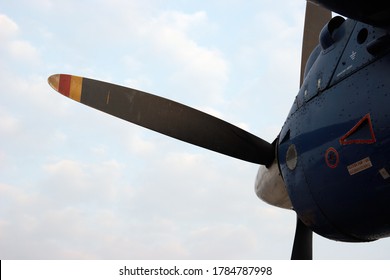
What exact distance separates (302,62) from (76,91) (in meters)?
6.17

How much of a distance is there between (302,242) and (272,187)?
64.3 inches

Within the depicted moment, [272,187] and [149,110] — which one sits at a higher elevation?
[149,110]

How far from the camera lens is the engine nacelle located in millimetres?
11070

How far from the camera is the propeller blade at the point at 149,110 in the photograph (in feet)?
33.6

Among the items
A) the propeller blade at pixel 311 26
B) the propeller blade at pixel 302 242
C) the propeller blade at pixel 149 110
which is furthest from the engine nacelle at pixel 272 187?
the propeller blade at pixel 311 26

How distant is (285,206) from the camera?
11.8 meters

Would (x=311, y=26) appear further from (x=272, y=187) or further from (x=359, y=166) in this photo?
(x=359, y=166)

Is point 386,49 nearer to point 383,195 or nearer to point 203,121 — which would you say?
point 383,195

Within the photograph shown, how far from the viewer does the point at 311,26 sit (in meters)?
12.5

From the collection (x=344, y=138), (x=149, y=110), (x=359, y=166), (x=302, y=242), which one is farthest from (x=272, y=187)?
(x=359, y=166)

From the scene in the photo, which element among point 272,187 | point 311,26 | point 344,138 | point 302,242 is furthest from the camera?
point 311,26

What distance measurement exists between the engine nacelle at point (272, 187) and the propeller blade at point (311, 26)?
2.96 meters

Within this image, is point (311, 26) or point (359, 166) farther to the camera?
point (311, 26)

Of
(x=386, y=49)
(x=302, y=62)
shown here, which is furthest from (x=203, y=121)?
(x=386, y=49)
